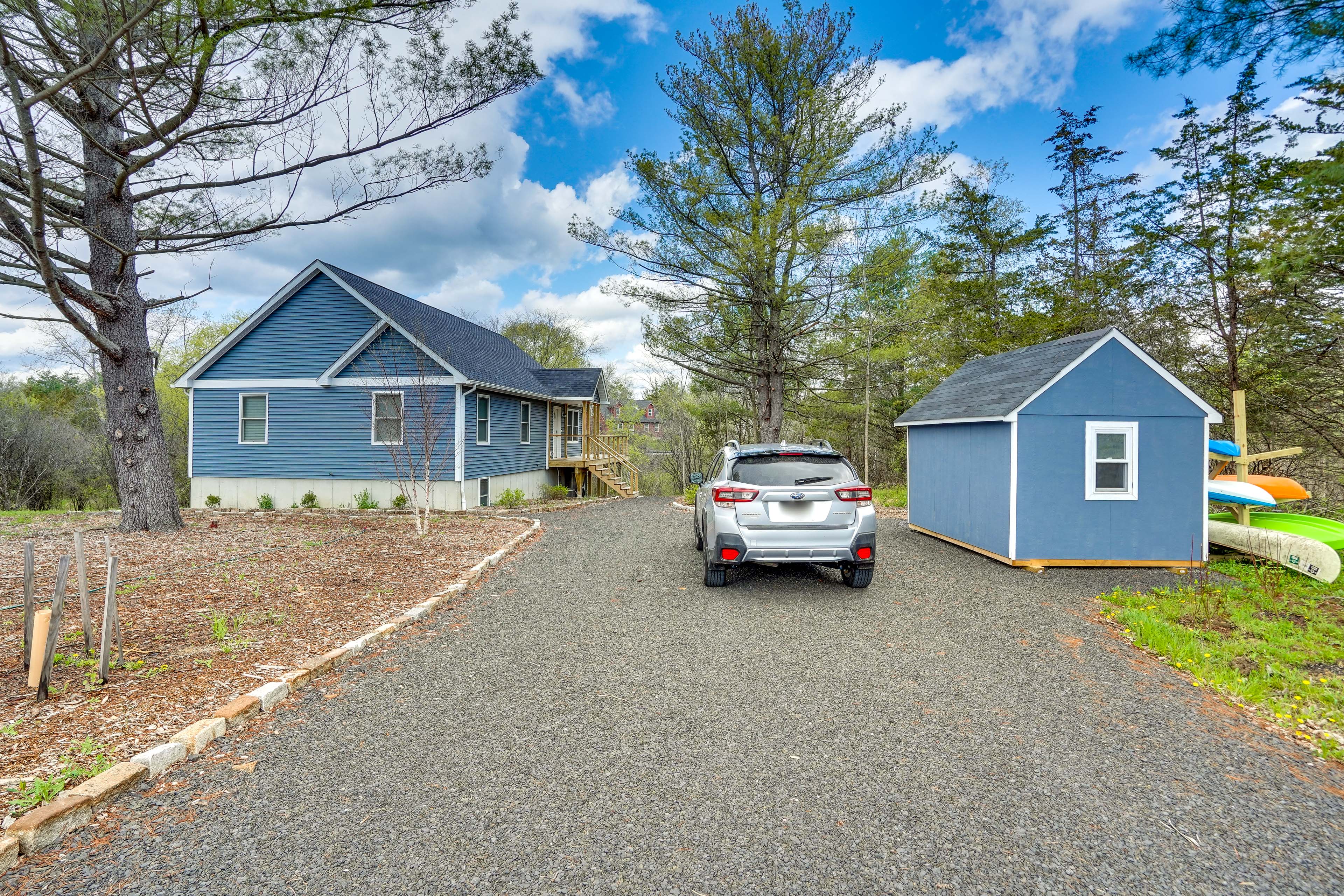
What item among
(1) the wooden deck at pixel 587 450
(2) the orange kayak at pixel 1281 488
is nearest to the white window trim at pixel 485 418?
(1) the wooden deck at pixel 587 450

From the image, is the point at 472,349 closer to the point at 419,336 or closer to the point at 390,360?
the point at 419,336

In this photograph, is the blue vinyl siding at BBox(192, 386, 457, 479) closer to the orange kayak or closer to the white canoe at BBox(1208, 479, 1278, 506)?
the white canoe at BBox(1208, 479, 1278, 506)

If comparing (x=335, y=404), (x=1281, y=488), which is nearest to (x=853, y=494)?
(x=1281, y=488)

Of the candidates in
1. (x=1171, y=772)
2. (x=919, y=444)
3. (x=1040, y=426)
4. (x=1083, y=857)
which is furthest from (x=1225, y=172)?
(x=1083, y=857)

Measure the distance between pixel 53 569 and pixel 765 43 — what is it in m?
15.6

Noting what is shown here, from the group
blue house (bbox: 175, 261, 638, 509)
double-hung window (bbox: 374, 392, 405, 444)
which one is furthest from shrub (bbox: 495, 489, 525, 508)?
double-hung window (bbox: 374, 392, 405, 444)

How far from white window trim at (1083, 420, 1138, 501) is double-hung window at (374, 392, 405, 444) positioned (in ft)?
46.6

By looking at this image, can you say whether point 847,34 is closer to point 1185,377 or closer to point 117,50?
point 1185,377

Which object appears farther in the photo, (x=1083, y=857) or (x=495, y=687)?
(x=495, y=687)

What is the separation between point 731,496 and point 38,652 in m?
5.36

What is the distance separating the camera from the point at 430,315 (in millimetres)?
17984

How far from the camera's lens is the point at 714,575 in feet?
22.9

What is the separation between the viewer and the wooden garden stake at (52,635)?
3.31 meters

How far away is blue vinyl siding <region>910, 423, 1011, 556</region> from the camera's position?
8.55 m
